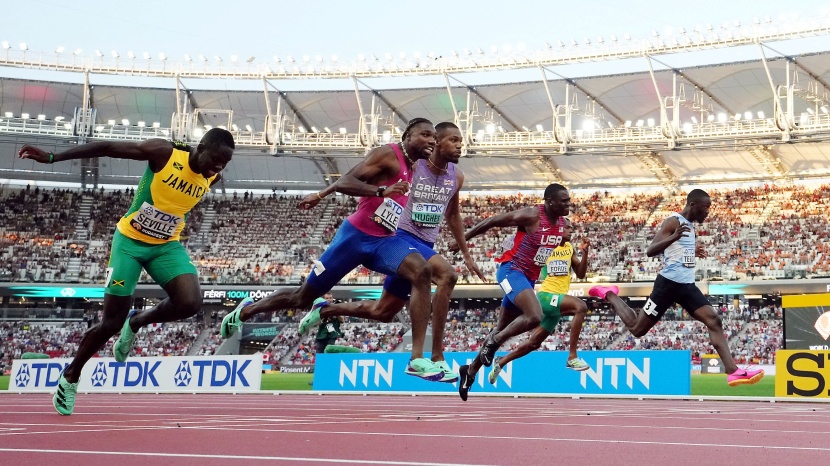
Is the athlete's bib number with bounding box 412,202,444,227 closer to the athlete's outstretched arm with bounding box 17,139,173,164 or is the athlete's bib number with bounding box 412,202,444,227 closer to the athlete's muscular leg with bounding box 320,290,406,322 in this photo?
the athlete's muscular leg with bounding box 320,290,406,322

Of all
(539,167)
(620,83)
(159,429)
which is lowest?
(159,429)

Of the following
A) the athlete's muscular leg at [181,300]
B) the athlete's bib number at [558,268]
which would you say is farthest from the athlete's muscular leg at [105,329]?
the athlete's bib number at [558,268]

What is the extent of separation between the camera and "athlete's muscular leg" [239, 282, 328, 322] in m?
8.27

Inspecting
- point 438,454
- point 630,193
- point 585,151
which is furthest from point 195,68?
point 438,454

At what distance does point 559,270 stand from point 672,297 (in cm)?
202

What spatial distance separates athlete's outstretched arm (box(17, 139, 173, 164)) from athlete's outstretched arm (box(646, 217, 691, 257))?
620 centimetres

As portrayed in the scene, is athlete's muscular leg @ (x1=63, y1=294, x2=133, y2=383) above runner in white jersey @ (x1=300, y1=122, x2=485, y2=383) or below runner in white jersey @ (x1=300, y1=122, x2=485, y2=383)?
below

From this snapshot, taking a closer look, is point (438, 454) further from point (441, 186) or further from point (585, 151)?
point (585, 151)

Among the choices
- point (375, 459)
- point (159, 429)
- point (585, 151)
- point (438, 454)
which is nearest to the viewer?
point (375, 459)

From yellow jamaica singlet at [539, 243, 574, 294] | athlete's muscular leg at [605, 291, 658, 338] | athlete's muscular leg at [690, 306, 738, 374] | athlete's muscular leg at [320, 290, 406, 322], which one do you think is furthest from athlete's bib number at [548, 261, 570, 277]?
athlete's muscular leg at [320, 290, 406, 322]

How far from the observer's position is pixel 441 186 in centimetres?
821

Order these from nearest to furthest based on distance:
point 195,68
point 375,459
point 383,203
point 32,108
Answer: point 375,459 → point 383,203 → point 195,68 → point 32,108

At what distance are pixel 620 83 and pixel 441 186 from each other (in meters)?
37.9

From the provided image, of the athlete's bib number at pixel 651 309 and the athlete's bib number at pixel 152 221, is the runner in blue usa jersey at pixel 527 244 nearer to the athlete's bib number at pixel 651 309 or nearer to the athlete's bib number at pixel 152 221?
the athlete's bib number at pixel 651 309
